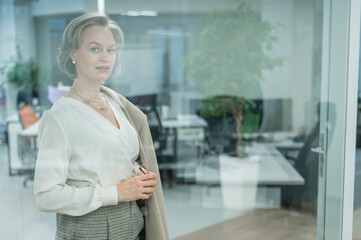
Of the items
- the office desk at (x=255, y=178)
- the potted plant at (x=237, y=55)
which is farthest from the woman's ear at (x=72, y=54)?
the potted plant at (x=237, y=55)

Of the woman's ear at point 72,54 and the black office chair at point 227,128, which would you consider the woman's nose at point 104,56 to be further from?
the black office chair at point 227,128

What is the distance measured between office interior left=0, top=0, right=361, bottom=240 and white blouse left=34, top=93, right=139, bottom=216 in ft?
4.14

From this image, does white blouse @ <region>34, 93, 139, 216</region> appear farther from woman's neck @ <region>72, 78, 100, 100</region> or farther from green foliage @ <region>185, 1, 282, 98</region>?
green foliage @ <region>185, 1, 282, 98</region>

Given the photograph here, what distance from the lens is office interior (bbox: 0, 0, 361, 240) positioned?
362cm

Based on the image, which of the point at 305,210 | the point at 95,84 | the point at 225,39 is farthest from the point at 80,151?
the point at 225,39

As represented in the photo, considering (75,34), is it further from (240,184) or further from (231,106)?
(231,106)

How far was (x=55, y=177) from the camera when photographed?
4.24 ft

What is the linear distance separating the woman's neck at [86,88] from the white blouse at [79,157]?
5 centimetres

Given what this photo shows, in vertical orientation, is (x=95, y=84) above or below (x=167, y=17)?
below

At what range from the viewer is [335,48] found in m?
2.39

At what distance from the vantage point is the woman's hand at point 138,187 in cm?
141

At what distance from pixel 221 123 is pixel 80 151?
3.82 m

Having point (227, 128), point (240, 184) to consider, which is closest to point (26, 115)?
point (240, 184)

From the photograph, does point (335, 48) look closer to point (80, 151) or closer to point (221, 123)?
point (80, 151)
